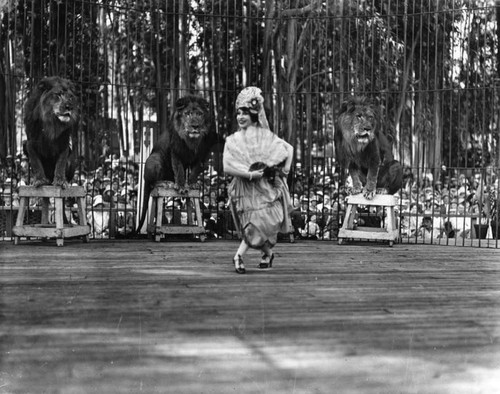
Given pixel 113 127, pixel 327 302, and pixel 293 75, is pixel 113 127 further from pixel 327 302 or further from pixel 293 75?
pixel 327 302

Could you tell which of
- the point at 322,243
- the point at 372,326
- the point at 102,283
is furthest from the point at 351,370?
the point at 322,243

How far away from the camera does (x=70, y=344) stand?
309 centimetres

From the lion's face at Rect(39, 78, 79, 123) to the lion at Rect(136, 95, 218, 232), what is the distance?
4.27ft

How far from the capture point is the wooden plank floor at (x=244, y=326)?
263 centimetres

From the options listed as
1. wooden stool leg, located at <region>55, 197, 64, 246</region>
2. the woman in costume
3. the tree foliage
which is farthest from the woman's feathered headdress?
the tree foliage

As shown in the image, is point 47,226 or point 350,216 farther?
point 350,216

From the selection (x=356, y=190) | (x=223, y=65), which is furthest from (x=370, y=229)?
(x=223, y=65)

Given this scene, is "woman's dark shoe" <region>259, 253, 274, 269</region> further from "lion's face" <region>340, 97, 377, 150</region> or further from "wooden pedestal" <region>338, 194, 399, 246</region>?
"lion's face" <region>340, 97, 377, 150</region>

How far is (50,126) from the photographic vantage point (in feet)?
23.7

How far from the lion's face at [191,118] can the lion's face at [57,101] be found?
1298 mm

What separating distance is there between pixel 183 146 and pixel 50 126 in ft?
5.11

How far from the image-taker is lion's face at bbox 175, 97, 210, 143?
798 cm

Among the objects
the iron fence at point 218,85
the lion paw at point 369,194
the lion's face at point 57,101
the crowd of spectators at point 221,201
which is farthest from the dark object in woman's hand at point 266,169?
the iron fence at point 218,85

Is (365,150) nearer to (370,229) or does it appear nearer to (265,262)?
(370,229)
